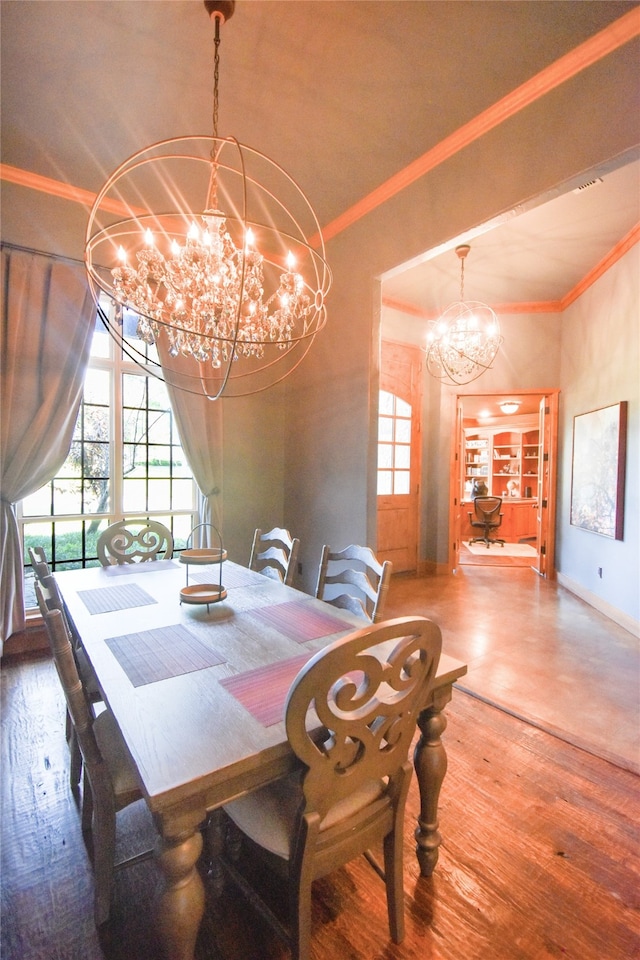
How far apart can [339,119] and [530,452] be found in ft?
29.0

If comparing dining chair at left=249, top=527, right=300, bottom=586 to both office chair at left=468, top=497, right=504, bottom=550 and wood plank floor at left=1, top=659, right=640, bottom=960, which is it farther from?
office chair at left=468, top=497, right=504, bottom=550

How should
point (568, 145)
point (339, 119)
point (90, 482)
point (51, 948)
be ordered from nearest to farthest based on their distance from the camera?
point (51, 948) → point (568, 145) → point (339, 119) → point (90, 482)

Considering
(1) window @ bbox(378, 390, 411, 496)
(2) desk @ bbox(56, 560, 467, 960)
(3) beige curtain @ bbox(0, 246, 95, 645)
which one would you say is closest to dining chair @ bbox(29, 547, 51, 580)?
(2) desk @ bbox(56, 560, 467, 960)

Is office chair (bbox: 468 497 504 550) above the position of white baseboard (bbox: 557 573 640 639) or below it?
above

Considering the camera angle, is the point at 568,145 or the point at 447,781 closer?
the point at 447,781

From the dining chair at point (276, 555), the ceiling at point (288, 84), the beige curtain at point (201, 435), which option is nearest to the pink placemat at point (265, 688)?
the dining chair at point (276, 555)

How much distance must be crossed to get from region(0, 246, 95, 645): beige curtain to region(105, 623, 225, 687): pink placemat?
6.59 ft

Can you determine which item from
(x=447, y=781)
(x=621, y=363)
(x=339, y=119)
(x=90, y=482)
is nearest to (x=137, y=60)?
(x=339, y=119)

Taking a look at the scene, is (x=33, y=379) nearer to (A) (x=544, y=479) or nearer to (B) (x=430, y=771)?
(B) (x=430, y=771)

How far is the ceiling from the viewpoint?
1.89 meters

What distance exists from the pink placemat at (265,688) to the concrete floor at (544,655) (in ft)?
5.68

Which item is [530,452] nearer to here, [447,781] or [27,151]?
[447,781]

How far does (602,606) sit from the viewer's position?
162 inches

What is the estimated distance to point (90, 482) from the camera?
11.3ft
